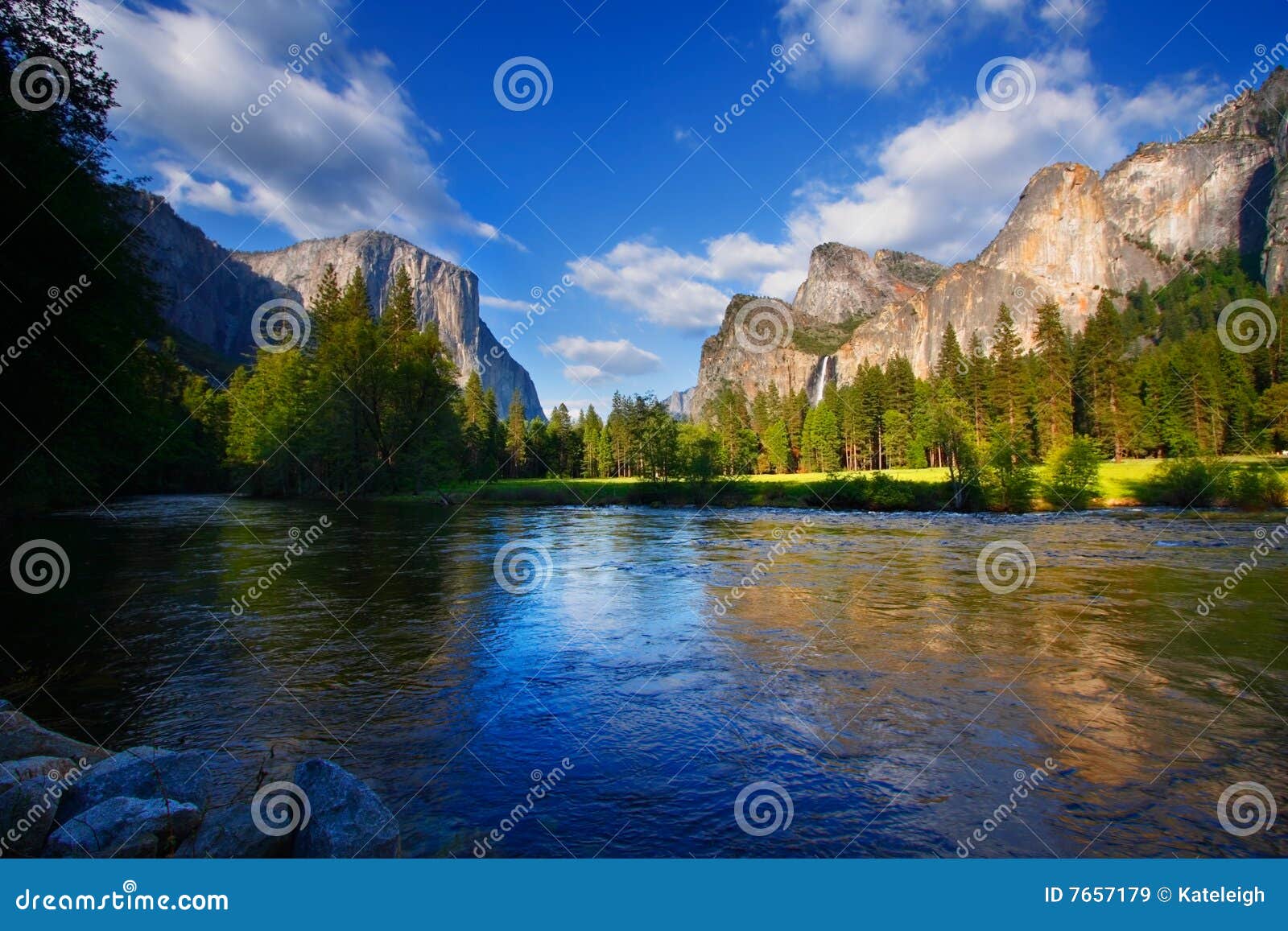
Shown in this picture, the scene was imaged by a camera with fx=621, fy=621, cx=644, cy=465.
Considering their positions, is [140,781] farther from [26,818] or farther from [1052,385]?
[1052,385]

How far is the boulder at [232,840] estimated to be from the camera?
4648 mm

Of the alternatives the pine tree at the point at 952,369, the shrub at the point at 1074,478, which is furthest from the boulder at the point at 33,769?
the pine tree at the point at 952,369

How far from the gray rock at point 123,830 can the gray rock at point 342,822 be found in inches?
35.6

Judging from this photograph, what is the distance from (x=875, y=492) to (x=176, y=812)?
4432 centimetres

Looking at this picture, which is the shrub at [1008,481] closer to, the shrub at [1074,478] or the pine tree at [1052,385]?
the shrub at [1074,478]

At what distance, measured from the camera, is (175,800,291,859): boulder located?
465cm

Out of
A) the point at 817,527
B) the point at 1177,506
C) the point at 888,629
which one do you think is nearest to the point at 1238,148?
the point at 1177,506

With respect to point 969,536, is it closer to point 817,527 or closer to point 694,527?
point 817,527

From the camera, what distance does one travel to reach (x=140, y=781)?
543cm

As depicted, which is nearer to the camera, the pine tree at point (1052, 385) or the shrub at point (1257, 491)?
the shrub at point (1257, 491)

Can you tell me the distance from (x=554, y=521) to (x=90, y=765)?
1317 inches

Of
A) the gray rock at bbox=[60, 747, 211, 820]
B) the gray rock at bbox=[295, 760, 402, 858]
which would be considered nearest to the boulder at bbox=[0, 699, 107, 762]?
the gray rock at bbox=[60, 747, 211, 820]

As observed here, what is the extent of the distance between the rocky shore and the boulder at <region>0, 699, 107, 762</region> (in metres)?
0.24

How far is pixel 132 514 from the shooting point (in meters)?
41.8
